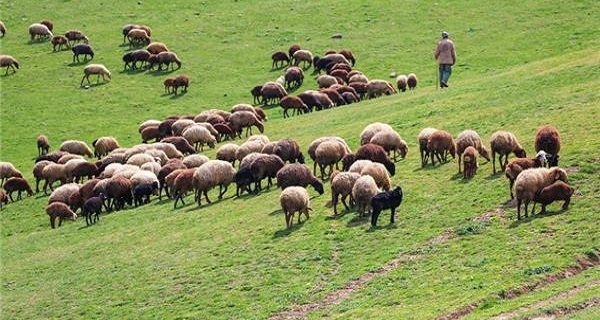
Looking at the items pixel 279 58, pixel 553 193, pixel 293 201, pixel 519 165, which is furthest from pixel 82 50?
pixel 553 193

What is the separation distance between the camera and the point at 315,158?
31.5m

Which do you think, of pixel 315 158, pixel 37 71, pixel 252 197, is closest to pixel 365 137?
pixel 315 158

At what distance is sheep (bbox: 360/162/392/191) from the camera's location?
90.7 ft

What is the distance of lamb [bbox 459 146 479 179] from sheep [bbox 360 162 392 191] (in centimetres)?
217

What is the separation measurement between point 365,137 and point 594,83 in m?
8.73

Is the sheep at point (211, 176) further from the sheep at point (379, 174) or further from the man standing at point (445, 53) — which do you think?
the man standing at point (445, 53)

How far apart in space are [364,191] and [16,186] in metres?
18.9

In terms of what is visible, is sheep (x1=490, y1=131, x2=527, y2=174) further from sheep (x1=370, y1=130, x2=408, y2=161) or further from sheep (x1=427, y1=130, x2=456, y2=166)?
sheep (x1=370, y1=130, x2=408, y2=161)

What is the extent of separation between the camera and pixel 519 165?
25.2 metres

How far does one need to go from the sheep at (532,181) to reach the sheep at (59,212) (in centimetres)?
1708

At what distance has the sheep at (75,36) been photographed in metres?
63.3

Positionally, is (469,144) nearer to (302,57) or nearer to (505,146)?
(505,146)

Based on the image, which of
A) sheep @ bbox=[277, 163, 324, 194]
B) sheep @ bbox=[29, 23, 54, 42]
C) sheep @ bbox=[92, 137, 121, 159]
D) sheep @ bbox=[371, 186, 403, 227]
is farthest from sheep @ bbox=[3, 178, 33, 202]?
sheep @ bbox=[29, 23, 54, 42]

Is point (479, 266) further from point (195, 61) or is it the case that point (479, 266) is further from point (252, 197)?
point (195, 61)
